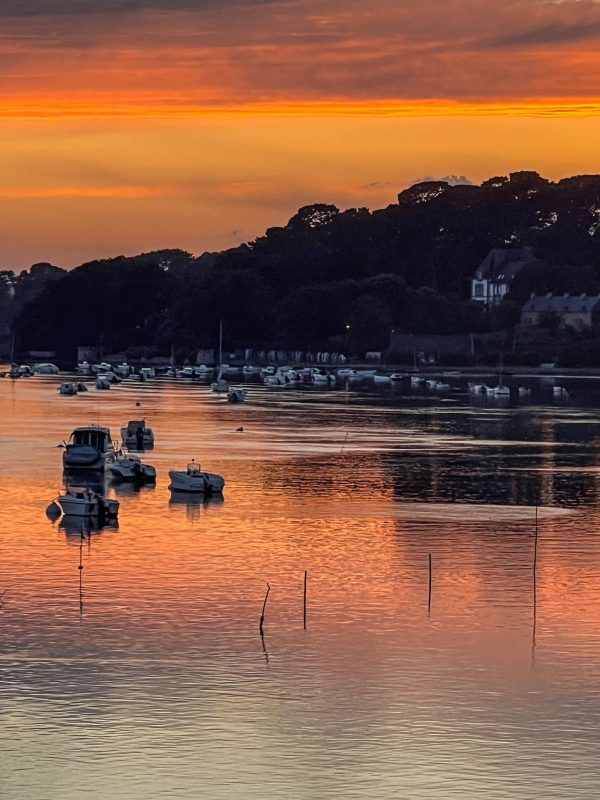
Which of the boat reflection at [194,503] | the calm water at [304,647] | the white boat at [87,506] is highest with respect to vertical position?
the white boat at [87,506]

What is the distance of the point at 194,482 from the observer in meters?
101

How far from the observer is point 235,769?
42531mm

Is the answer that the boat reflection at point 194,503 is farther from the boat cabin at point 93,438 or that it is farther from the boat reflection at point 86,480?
the boat cabin at point 93,438

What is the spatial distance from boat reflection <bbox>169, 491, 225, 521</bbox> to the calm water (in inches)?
16.9

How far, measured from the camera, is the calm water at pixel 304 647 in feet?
140

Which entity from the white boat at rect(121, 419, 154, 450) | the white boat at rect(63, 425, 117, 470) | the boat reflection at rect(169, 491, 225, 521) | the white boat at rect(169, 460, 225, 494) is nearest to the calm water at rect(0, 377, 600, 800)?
the boat reflection at rect(169, 491, 225, 521)

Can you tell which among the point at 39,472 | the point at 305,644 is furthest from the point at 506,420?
the point at 305,644

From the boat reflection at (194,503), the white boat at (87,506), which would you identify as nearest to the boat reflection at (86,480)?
the boat reflection at (194,503)

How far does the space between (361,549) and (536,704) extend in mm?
30744

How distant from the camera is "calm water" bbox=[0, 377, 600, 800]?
140 feet

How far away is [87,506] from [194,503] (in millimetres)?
11726

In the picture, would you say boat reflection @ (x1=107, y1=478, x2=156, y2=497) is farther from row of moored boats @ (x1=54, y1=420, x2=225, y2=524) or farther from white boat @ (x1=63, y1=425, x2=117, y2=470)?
white boat @ (x1=63, y1=425, x2=117, y2=470)

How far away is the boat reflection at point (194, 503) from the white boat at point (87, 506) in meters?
5.19

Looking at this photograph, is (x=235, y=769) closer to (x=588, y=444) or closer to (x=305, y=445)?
(x=305, y=445)
